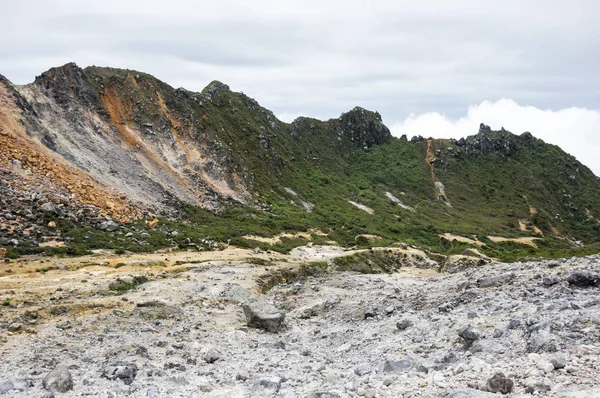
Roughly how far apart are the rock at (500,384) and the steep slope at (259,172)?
3718 centimetres

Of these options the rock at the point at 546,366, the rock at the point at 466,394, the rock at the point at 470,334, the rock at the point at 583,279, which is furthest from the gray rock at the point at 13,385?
the rock at the point at 583,279

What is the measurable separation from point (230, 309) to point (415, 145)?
162251 millimetres

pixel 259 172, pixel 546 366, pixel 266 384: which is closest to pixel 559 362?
pixel 546 366

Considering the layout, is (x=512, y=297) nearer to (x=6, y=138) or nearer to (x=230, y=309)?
(x=230, y=309)

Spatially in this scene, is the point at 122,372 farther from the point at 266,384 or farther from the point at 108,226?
the point at 108,226

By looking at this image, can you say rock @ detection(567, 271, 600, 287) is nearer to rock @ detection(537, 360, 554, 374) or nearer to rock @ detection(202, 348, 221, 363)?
rock @ detection(537, 360, 554, 374)

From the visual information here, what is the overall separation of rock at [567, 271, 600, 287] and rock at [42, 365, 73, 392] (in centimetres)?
1723

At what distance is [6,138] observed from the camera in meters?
49.0

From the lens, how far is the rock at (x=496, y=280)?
2019 centimetres

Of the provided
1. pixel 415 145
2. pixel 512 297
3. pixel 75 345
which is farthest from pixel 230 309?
pixel 415 145

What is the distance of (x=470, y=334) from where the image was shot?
12.8m

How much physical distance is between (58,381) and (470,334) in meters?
11.7

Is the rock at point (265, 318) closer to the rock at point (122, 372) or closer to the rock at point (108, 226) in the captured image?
the rock at point (122, 372)

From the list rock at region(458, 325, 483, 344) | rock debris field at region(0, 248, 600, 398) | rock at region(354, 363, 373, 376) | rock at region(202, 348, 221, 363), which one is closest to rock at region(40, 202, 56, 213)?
rock debris field at region(0, 248, 600, 398)
